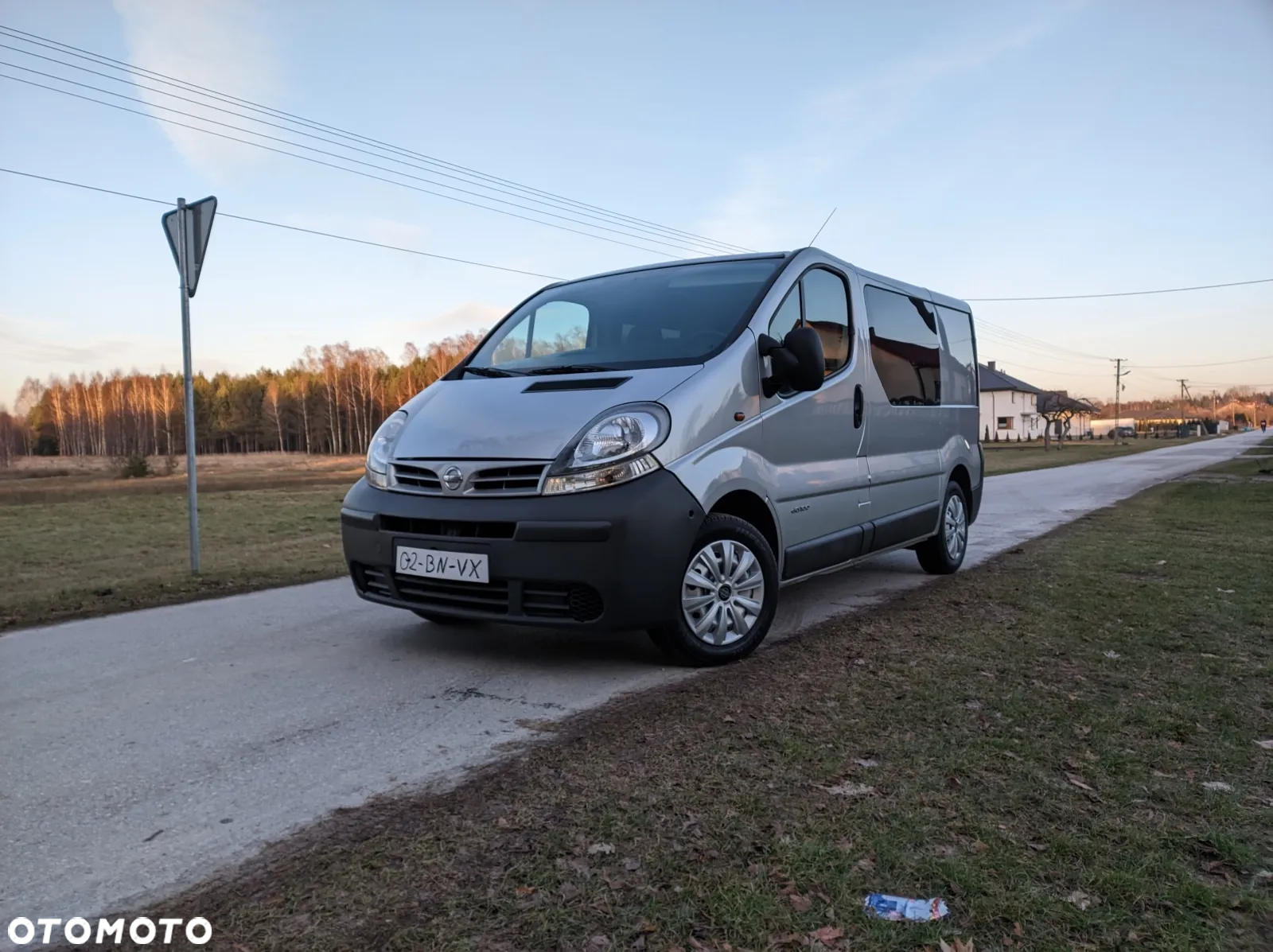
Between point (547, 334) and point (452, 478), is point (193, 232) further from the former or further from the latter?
point (452, 478)

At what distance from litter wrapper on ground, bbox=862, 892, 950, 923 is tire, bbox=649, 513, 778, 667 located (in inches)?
76.5

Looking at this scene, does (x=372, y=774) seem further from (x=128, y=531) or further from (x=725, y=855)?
(x=128, y=531)

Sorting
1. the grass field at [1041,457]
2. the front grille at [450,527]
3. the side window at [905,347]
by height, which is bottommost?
the grass field at [1041,457]

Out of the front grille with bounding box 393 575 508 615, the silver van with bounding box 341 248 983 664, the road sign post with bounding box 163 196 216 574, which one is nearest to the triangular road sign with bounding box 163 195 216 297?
the road sign post with bounding box 163 196 216 574

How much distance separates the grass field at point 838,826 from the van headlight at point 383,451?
177 cm

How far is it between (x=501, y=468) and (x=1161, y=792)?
9.12 ft

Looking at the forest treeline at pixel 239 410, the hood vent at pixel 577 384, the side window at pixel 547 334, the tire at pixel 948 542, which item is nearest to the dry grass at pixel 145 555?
the side window at pixel 547 334

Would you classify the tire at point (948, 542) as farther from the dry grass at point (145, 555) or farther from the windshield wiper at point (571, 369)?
the dry grass at point (145, 555)

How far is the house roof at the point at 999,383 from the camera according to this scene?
305ft

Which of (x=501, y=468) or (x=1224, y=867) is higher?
(x=501, y=468)

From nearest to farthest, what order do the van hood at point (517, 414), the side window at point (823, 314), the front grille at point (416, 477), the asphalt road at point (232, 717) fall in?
the asphalt road at point (232, 717) < the van hood at point (517, 414) < the front grille at point (416, 477) < the side window at point (823, 314)

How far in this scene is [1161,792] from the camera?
2.62 m

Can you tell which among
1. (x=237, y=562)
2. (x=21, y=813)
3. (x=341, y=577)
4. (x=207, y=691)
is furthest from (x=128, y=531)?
(x=21, y=813)

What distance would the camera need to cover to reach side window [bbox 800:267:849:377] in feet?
16.3
